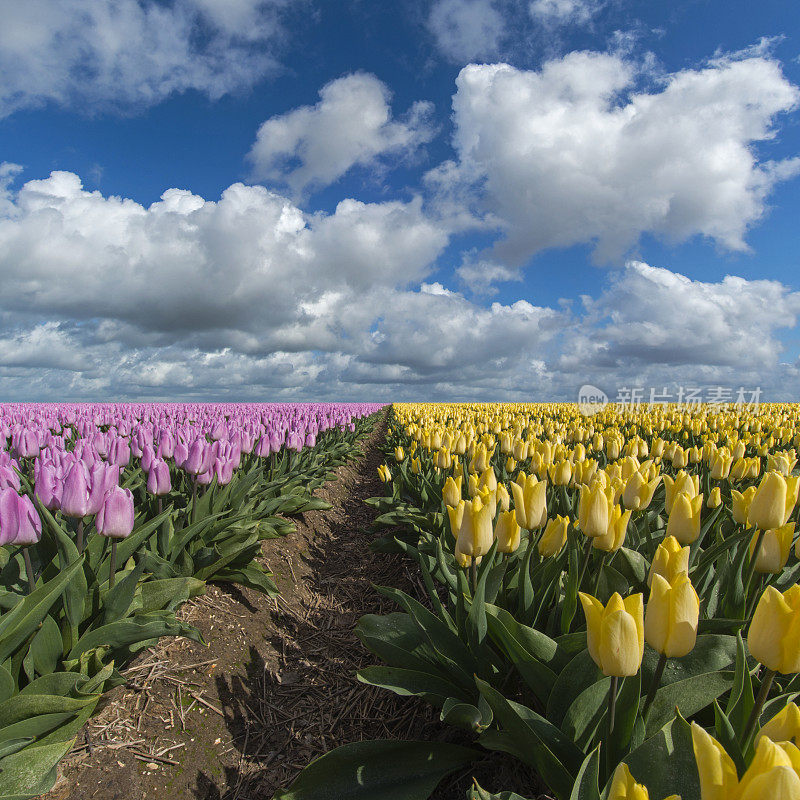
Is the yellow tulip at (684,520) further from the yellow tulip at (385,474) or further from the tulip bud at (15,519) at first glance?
the yellow tulip at (385,474)

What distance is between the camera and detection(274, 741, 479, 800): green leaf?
6.18ft

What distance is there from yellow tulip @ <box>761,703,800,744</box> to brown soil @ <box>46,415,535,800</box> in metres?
1.32

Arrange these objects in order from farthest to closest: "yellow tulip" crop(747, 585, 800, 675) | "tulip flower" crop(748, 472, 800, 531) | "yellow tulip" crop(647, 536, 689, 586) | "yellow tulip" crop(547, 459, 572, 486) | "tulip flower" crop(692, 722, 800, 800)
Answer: "yellow tulip" crop(547, 459, 572, 486)
"tulip flower" crop(748, 472, 800, 531)
"yellow tulip" crop(647, 536, 689, 586)
"yellow tulip" crop(747, 585, 800, 675)
"tulip flower" crop(692, 722, 800, 800)

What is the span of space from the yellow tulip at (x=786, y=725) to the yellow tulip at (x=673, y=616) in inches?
10.4

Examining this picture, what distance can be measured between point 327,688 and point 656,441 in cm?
403

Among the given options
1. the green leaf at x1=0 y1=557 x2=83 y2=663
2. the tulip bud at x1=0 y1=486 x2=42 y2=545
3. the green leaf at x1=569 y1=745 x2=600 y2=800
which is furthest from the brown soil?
the tulip bud at x1=0 y1=486 x2=42 y2=545

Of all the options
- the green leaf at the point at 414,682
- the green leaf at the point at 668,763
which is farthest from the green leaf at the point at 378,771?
the green leaf at the point at 668,763

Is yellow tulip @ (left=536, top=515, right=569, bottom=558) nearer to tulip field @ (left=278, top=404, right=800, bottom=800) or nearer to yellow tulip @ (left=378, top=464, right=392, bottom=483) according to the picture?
tulip field @ (left=278, top=404, right=800, bottom=800)

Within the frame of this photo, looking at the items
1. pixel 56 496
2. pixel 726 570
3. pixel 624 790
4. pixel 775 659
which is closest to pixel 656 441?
pixel 726 570

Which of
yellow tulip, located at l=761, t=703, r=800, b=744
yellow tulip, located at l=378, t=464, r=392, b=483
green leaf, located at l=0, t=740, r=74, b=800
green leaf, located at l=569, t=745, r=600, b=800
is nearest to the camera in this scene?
yellow tulip, located at l=761, t=703, r=800, b=744

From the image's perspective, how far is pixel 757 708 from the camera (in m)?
1.24

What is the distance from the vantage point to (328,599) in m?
4.54

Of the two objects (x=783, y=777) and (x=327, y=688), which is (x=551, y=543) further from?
(x=327, y=688)

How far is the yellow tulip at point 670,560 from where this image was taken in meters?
1.42
